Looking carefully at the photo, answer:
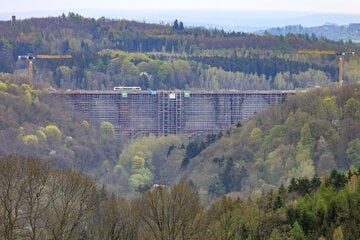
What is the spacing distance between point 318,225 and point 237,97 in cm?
7288

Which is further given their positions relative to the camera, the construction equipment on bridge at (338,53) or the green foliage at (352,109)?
the construction equipment on bridge at (338,53)

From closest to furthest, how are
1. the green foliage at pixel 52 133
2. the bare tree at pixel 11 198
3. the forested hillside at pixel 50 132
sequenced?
the bare tree at pixel 11 198 → the forested hillside at pixel 50 132 → the green foliage at pixel 52 133

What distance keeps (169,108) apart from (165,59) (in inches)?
937

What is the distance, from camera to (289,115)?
8919 cm

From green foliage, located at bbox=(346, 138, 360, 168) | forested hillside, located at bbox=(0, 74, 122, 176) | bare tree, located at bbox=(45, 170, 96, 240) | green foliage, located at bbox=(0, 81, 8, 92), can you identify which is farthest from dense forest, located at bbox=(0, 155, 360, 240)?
green foliage, located at bbox=(0, 81, 8, 92)

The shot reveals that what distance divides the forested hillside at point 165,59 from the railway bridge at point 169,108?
16.5 feet

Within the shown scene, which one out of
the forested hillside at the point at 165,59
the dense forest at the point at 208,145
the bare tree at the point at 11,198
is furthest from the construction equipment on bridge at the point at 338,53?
the bare tree at the point at 11,198

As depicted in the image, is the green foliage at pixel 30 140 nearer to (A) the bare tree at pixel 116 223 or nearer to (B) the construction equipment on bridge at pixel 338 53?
(B) the construction equipment on bridge at pixel 338 53

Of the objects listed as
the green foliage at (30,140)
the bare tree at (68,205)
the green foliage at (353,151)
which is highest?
the bare tree at (68,205)

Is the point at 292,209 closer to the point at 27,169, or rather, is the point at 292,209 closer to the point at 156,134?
the point at 27,169

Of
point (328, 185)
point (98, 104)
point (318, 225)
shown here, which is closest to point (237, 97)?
point (98, 104)

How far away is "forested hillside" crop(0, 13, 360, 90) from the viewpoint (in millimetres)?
126688

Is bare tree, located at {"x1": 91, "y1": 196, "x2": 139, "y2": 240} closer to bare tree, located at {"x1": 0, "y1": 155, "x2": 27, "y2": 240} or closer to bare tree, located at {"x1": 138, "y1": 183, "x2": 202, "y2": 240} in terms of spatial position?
bare tree, located at {"x1": 138, "y1": 183, "x2": 202, "y2": 240}

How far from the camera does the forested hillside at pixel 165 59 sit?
416 ft
